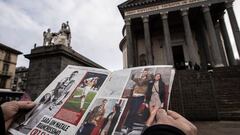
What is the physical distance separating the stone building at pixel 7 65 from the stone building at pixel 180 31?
2831 cm

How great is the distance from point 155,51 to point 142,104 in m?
20.0

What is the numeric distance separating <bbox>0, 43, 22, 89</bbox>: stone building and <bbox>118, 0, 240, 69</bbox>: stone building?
28314mm

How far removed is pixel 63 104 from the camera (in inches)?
61.5

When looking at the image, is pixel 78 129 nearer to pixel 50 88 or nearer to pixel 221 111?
pixel 50 88

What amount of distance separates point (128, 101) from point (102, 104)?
0.75 ft

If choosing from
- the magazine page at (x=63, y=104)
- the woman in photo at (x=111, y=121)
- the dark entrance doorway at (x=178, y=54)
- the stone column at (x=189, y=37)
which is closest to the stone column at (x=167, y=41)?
the stone column at (x=189, y=37)

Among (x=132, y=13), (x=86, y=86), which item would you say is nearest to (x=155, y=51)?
(x=132, y=13)

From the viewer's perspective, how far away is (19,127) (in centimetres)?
136

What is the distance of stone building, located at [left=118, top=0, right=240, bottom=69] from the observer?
52.0 feet

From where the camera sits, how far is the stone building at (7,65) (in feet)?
112

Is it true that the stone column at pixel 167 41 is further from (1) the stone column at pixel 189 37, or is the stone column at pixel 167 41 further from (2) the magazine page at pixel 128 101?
(2) the magazine page at pixel 128 101

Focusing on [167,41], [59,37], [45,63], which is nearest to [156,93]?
[45,63]

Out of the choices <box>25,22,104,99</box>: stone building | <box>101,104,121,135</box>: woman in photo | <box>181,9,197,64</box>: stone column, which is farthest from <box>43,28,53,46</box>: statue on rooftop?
<box>181,9,197,64</box>: stone column

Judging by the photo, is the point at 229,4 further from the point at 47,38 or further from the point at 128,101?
the point at 128,101
